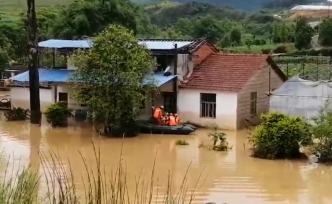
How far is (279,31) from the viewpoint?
40062mm

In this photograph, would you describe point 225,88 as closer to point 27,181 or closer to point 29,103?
point 29,103

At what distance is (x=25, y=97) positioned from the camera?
2317cm

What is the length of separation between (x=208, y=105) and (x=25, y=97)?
723 cm

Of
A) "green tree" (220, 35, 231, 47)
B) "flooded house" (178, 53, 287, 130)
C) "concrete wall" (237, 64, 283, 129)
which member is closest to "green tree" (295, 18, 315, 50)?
"green tree" (220, 35, 231, 47)

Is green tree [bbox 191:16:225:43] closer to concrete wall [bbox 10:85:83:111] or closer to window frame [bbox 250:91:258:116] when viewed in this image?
concrete wall [bbox 10:85:83:111]

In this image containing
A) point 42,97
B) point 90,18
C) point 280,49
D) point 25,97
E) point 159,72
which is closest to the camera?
point 159,72

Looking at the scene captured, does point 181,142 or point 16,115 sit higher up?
point 16,115

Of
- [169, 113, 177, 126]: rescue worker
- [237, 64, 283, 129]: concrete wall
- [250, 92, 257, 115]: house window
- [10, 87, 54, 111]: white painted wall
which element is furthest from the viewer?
[10, 87, 54, 111]: white painted wall

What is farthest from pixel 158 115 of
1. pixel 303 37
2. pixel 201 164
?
pixel 303 37

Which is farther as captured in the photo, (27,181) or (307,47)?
(307,47)

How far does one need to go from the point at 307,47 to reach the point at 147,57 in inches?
764

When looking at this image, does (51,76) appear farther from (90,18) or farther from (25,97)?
(90,18)

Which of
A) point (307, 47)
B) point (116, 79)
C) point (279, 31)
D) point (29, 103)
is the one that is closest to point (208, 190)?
point (116, 79)

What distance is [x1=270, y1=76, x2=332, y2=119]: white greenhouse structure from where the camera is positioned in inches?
720
